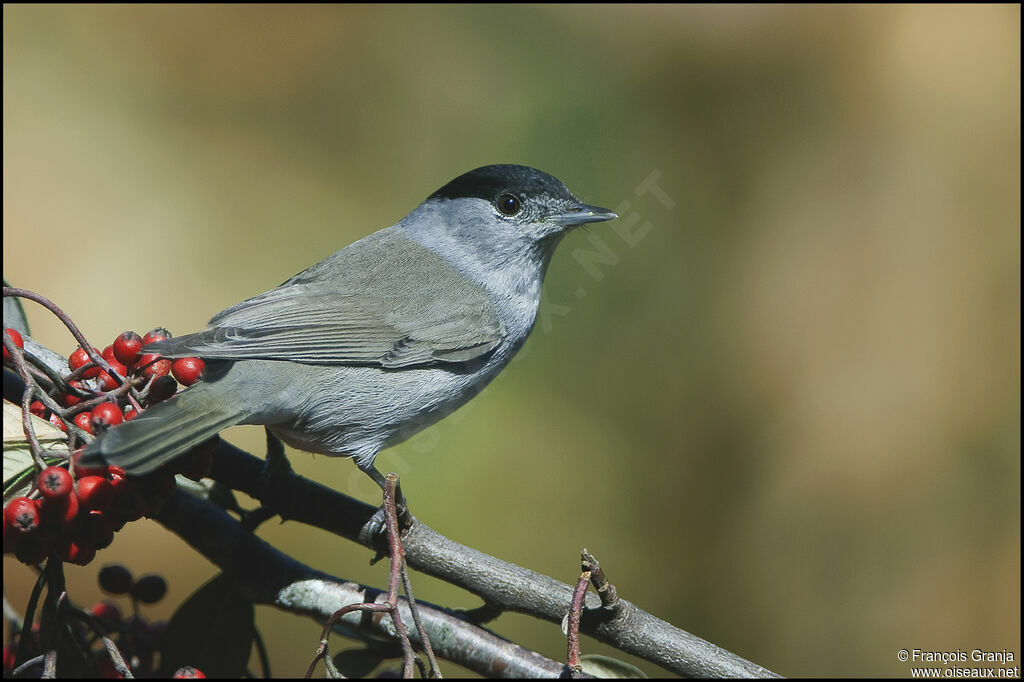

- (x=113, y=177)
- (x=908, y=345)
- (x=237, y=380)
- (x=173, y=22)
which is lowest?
(x=237, y=380)

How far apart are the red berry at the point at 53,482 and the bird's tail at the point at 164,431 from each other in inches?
3.5

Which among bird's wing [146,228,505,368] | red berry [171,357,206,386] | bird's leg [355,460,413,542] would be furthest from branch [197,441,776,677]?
bird's wing [146,228,505,368]

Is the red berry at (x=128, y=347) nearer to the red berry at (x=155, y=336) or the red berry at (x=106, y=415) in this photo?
the red berry at (x=155, y=336)

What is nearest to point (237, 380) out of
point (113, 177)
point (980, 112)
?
point (113, 177)

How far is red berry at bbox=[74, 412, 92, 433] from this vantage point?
2020 mm

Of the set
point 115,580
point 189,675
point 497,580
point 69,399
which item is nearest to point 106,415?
point 69,399

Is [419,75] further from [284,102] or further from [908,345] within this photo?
[908,345]

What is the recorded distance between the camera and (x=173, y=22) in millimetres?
4832

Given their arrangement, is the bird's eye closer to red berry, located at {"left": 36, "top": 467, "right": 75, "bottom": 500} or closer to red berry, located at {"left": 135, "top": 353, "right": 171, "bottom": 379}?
red berry, located at {"left": 135, "top": 353, "right": 171, "bottom": 379}

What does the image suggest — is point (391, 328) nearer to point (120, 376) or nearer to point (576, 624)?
point (120, 376)

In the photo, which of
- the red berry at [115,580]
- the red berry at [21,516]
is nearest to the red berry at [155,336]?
the red berry at [21,516]

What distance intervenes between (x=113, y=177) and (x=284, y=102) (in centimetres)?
101

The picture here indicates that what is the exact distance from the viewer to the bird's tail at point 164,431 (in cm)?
178

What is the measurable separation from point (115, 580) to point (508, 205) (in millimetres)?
2042
